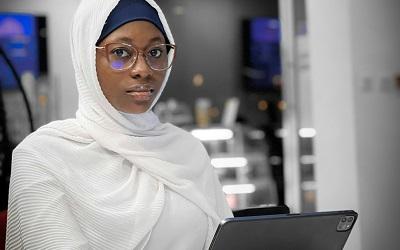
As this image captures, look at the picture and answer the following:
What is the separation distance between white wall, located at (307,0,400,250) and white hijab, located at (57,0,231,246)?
228cm

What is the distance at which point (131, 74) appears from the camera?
1.38 metres

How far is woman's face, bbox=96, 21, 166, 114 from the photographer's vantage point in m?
1.38

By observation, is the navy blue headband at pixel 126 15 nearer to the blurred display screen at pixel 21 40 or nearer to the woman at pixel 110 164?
the woman at pixel 110 164

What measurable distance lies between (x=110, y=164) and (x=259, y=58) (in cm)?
619

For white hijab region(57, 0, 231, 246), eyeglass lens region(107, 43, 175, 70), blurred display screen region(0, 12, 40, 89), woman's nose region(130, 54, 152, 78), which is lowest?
white hijab region(57, 0, 231, 246)

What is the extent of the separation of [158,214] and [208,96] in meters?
6.05

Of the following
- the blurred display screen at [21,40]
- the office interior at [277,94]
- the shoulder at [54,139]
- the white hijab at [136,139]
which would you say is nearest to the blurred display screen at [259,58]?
the office interior at [277,94]

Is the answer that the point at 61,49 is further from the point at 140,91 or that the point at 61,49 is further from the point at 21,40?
the point at 140,91

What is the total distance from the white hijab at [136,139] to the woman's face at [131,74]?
0.06 feet

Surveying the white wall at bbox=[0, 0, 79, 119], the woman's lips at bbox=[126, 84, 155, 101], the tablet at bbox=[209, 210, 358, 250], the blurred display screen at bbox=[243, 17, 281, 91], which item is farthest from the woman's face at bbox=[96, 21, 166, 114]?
the blurred display screen at bbox=[243, 17, 281, 91]

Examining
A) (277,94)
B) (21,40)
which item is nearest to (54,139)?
(21,40)

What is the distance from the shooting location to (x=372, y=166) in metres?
3.80

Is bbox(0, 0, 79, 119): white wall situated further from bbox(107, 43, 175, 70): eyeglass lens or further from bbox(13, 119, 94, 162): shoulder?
bbox(107, 43, 175, 70): eyeglass lens

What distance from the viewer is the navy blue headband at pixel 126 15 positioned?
1.39m
